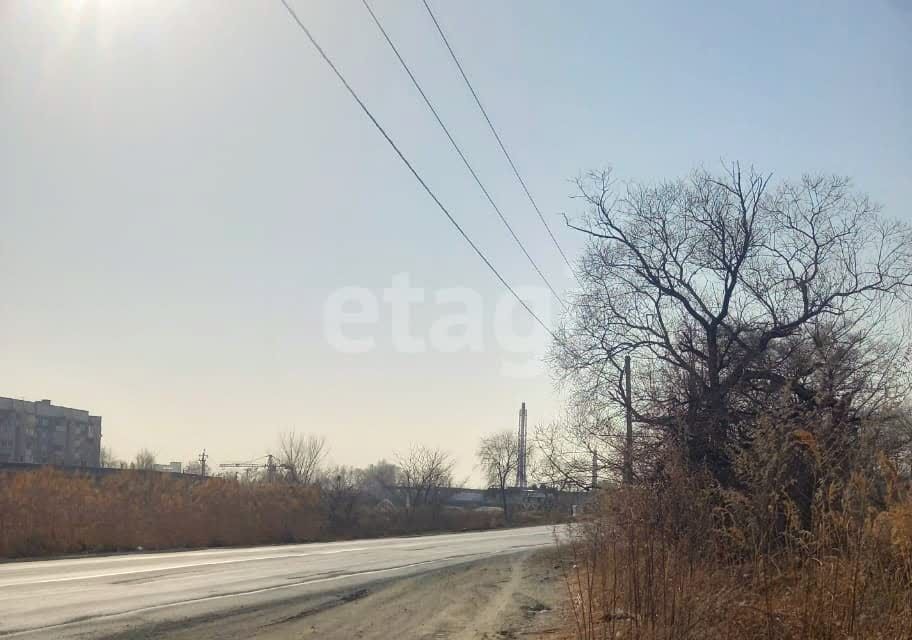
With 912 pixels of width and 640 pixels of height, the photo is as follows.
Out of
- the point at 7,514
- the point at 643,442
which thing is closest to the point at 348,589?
the point at 643,442

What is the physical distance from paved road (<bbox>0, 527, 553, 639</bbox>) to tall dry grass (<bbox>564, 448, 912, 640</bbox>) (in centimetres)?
629

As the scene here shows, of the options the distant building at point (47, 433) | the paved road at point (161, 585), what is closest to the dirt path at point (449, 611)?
the paved road at point (161, 585)

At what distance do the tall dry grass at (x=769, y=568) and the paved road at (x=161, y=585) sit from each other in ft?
20.6

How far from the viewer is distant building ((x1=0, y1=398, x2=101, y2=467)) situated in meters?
90.6

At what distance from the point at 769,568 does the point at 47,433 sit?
10534 cm

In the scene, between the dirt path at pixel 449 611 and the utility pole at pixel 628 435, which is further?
the utility pole at pixel 628 435

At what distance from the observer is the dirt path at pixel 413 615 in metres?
11.0

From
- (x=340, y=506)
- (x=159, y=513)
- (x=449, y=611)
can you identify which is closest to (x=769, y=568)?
(x=449, y=611)

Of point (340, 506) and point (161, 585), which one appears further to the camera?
point (340, 506)

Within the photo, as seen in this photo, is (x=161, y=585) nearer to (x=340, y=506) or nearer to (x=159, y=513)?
(x=159, y=513)

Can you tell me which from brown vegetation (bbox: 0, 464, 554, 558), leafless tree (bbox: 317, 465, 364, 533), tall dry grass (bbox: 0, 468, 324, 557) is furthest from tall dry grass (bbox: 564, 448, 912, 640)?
leafless tree (bbox: 317, 465, 364, 533)

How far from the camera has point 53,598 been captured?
538 inches

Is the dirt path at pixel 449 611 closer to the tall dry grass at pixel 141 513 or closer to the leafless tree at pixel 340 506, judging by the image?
the tall dry grass at pixel 141 513

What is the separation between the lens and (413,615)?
42.6 feet
